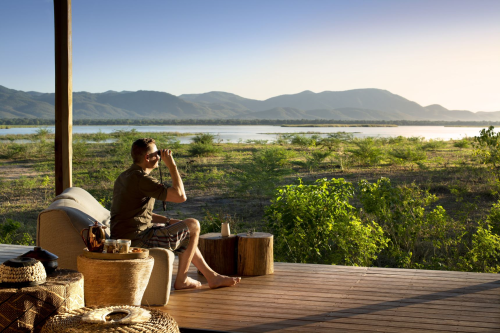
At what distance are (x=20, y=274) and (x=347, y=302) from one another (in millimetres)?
1915

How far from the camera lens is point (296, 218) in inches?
190

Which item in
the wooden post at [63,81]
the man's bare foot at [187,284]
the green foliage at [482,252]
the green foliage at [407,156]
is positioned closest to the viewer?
the man's bare foot at [187,284]

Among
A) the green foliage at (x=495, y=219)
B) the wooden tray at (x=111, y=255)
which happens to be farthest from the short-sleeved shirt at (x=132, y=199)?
the green foliage at (x=495, y=219)

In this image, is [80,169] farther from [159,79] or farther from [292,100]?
[292,100]

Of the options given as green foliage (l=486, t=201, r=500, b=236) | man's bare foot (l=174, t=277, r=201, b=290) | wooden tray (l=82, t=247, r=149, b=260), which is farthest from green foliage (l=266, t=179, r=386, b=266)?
wooden tray (l=82, t=247, r=149, b=260)

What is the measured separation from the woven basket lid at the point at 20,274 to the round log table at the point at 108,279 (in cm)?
38

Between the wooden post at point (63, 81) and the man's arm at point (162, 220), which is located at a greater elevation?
the wooden post at point (63, 81)

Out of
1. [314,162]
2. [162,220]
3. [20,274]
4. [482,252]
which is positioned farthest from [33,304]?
[314,162]

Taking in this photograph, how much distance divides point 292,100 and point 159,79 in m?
157

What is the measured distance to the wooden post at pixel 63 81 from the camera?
13.3 ft

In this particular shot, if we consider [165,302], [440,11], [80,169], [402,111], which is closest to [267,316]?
[165,302]

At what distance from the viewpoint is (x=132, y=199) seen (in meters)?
3.09

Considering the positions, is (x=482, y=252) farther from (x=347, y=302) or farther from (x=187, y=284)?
(x=187, y=284)

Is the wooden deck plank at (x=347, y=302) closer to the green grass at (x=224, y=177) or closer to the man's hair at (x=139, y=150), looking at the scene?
the man's hair at (x=139, y=150)
